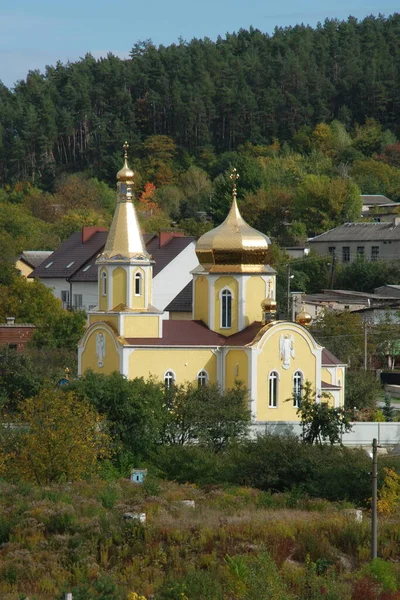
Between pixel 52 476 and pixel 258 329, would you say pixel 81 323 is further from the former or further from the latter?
pixel 52 476

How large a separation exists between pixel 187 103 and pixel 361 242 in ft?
A: 116

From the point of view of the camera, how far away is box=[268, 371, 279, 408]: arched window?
38188 millimetres

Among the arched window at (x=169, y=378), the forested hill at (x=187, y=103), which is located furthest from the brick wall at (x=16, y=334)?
the forested hill at (x=187, y=103)

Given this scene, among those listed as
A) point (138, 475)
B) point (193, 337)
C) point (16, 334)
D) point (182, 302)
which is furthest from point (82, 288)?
point (138, 475)

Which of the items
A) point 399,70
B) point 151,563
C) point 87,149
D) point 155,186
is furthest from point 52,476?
point 399,70

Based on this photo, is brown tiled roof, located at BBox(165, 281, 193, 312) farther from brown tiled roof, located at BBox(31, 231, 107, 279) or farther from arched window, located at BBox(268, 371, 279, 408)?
arched window, located at BBox(268, 371, 279, 408)

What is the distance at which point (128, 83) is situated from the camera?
106062 mm

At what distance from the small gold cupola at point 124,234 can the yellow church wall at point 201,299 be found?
1.66 meters

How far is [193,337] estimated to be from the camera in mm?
38594

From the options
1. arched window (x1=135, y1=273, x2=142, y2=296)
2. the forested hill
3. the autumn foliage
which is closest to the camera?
the autumn foliage

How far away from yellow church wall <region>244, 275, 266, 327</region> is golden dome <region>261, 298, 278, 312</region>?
60 cm

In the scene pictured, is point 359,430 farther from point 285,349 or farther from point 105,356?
point 105,356

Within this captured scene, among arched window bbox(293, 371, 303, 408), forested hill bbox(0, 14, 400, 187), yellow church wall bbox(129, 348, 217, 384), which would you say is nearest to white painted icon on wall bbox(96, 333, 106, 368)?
yellow church wall bbox(129, 348, 217, 384)

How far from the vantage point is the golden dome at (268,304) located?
127ft
